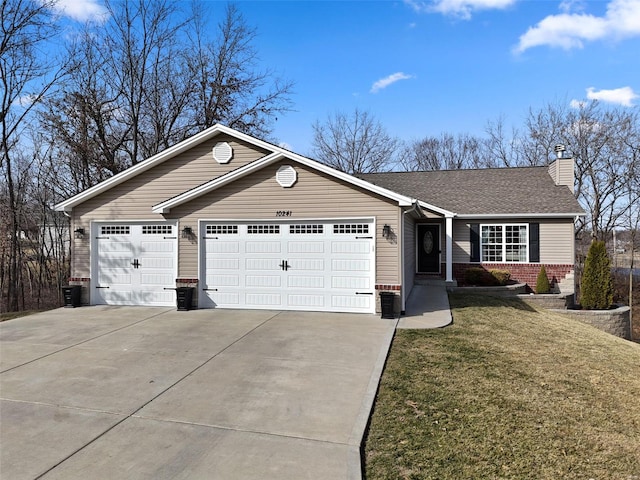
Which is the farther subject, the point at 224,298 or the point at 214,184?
the point at 224,298

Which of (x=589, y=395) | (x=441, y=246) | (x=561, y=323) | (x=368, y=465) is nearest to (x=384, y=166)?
(x=441, y=246)

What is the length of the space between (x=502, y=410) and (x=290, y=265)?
20.9 ft

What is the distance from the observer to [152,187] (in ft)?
36.9

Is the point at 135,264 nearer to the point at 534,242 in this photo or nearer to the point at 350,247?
the point at 350,247

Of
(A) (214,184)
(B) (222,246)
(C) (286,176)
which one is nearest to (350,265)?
(C) (286,176)

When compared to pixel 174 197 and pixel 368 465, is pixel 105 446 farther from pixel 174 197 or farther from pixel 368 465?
pixel 174 197

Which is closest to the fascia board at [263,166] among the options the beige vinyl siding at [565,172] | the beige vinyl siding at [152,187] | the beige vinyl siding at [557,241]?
the beige vinyl siding at [152,187]

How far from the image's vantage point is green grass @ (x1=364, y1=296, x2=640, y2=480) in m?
3.47

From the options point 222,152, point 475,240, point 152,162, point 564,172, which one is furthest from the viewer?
point 564,172

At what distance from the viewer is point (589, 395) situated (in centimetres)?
514

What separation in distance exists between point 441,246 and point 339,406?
1210 centimetres

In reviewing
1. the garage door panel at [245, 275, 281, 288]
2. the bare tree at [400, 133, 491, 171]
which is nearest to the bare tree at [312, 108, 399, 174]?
the bare tree at [400, 133, 491, 171]

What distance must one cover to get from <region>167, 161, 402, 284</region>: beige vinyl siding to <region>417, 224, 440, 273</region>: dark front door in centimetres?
672

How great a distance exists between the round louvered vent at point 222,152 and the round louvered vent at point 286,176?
2.43 metres
